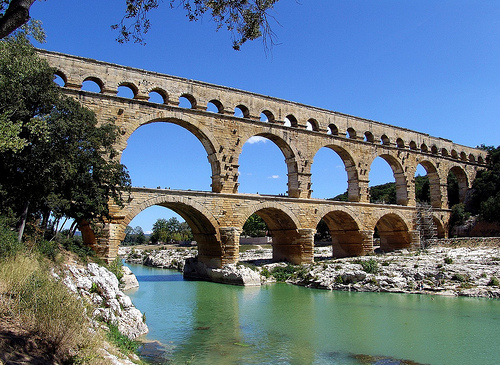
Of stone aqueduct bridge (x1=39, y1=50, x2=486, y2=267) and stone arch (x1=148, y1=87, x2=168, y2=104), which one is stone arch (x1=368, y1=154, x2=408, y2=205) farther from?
stone arch (x1=148, y1=87, x2=168, y2=104)

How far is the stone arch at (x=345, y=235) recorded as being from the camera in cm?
2484

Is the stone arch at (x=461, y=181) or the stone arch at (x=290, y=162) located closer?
the stone arch at (x=290, y=162)

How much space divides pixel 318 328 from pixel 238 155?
11.8 metres

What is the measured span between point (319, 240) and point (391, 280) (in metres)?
24.8

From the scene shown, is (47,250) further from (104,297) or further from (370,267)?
(370,267)

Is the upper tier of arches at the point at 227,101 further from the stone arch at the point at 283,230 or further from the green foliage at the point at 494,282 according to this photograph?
the green foliage at the point at 494,282

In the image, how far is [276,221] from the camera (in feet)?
76.7

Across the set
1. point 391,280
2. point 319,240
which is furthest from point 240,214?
point 319,240

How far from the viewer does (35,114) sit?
34.6 ft

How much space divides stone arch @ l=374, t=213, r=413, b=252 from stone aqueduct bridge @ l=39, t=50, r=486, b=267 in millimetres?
73

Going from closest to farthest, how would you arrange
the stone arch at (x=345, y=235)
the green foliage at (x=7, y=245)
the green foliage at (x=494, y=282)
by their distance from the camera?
the green foliage at (x=7, y=245), the green foliage at (x=494, y=282), the stone arch at (x=345, y=235)

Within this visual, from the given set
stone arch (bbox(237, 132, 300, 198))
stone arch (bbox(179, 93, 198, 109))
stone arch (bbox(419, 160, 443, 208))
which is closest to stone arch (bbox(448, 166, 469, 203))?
stone arch (bbox(419, 160, 443, 208))

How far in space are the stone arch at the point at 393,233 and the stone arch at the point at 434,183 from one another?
5.64 meters

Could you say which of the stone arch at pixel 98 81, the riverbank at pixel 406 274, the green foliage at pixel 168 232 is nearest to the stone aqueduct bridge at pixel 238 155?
the stone arch at pixel 98 81
